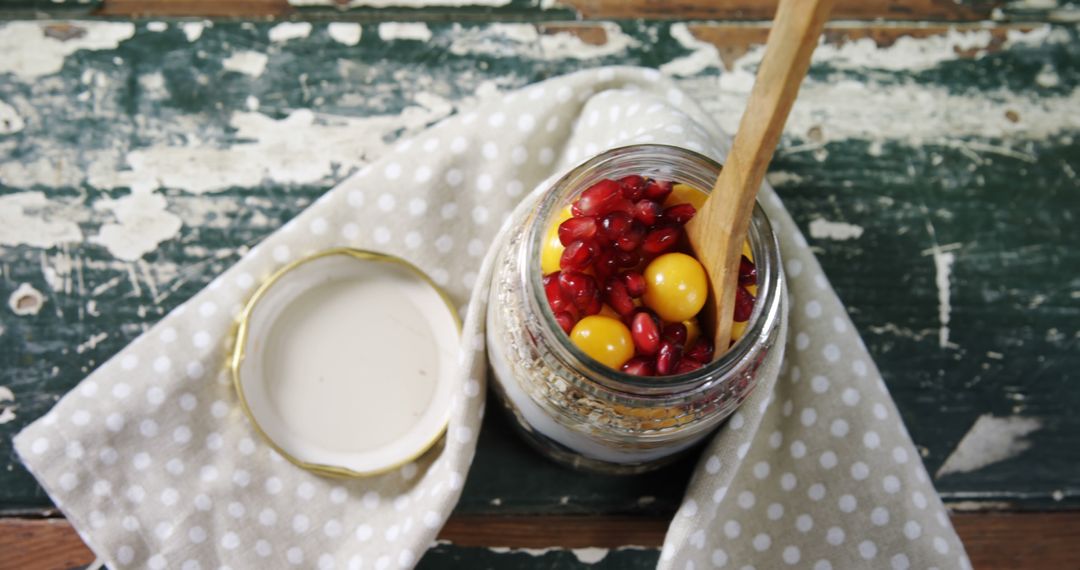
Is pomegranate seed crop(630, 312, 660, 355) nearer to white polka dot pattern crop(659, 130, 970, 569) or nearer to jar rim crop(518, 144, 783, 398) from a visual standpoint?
jar rim crop(518, 144, 783, 398)

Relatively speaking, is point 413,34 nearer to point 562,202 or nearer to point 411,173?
point 411,173

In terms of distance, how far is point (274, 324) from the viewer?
0.63 meters

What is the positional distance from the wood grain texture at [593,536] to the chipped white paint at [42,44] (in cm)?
36

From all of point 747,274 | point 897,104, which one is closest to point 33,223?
point 747,274

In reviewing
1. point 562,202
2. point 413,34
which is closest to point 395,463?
point 562,202

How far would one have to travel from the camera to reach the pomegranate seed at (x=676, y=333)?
18.3 inches

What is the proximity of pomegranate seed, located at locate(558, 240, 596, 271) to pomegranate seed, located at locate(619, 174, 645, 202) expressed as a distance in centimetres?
4

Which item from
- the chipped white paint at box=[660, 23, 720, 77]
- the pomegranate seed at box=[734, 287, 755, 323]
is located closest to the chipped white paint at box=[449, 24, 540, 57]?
the chipped white paint at box=[660, 23, 720, 77]

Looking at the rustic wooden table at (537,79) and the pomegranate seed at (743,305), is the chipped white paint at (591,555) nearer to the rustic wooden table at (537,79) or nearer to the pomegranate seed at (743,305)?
the rustic wooden table at (537,79)

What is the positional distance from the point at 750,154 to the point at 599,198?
0.31 feet

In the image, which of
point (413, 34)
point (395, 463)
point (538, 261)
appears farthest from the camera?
point (413, 34)

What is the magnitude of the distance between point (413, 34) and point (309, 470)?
1.19ft

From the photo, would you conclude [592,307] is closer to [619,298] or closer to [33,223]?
[619,298]

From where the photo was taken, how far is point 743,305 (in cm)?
47
